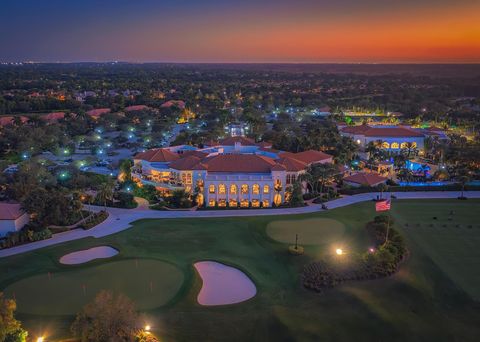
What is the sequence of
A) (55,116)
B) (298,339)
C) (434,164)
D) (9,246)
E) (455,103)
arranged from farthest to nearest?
(455,103)
(55,116)
(434,164)
(9,246)
(298,339)

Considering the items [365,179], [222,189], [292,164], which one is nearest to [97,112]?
[222,189]

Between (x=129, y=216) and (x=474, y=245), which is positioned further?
(x=129, y=216)

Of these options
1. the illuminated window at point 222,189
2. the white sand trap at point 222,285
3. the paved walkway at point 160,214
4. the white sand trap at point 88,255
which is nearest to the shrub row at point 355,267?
the white sand trap at point 222,285

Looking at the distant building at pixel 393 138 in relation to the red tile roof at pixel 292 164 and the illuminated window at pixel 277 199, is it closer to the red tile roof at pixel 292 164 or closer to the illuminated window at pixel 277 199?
the red tile roof at pixel 292 164

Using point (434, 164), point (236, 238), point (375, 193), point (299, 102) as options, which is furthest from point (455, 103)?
point (236, 238)

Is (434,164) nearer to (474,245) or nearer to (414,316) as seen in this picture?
(474,245)

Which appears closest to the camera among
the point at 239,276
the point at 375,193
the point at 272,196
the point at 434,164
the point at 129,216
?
the point at 239,276

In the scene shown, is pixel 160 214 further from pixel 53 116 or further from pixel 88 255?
pixel 53 116
